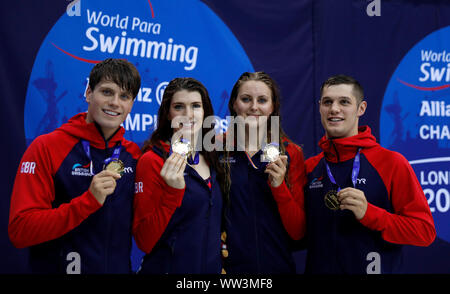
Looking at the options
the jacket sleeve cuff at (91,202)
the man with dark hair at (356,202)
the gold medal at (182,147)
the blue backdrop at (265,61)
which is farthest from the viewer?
the blue backdrop at (265,61)

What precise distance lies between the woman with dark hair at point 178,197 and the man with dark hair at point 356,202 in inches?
25.2

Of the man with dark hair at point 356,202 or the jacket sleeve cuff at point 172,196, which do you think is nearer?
the jacket sleeve cuff at point 172,196

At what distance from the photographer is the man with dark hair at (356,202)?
2.23 meters

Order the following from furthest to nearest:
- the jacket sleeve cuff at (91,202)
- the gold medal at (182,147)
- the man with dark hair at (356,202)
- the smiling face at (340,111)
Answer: the smiling face at (340,111) → the man with dark hair at (356,202) → the gold medal at (182,147) → the jacket sleeve cuff at (91,202)

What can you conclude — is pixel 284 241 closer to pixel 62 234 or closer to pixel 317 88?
pixel 62 234

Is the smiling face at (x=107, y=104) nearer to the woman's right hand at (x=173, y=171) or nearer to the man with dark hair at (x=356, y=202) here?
the woman's right hand at (x=173, y=171)

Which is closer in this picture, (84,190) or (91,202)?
(91,202)

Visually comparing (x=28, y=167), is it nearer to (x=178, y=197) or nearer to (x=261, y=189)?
(x=178, y=197)

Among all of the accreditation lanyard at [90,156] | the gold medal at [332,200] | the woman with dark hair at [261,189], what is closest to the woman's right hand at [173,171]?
the accreditation lanyard at [90,156]

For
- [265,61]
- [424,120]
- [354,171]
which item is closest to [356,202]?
[354,171]

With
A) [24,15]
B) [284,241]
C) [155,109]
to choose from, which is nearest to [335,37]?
[155,109]

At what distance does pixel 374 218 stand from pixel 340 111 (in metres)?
0.72

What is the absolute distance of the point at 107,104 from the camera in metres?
2.14

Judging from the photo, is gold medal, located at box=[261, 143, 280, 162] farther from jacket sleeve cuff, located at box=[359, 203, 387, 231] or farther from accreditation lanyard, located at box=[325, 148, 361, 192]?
jacket sleeve cuff, located at box=[359, 203, 387, 231]
